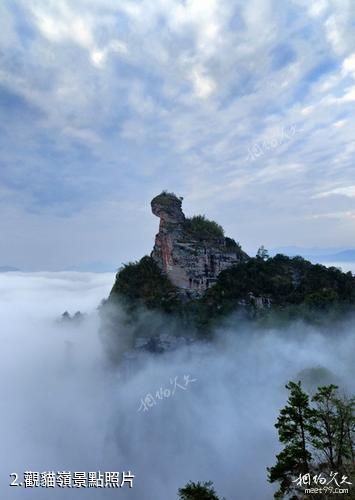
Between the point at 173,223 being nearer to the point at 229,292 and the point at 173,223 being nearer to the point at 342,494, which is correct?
the point at 229,292

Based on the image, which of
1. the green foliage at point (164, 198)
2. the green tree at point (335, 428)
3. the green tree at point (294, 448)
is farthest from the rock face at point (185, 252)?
the green tree at point (335, 428)

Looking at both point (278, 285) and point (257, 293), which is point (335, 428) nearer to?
point (257, 293)

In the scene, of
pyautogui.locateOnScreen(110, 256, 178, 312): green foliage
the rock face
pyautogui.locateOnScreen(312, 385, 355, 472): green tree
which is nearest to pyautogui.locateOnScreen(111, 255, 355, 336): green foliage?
pyautogui.locateOnScreen(110, 256, 178, 312): green foliage

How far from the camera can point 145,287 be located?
73.4 m

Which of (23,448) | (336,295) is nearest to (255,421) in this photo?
(336,295)

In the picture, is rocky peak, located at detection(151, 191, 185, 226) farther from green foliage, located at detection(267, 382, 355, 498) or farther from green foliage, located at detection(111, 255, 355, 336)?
green foliage, located at detection(267, 382, 355, 498)

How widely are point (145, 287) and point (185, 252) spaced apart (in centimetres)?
1119

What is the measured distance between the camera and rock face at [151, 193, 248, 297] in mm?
72188

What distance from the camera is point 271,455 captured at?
158ft

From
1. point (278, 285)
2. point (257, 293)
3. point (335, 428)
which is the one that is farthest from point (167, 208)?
point (335, 428)

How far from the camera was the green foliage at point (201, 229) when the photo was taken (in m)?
75.4

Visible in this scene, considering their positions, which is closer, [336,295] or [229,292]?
[336,295]

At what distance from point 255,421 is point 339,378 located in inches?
563

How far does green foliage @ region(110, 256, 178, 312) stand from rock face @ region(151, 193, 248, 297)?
183 cm
